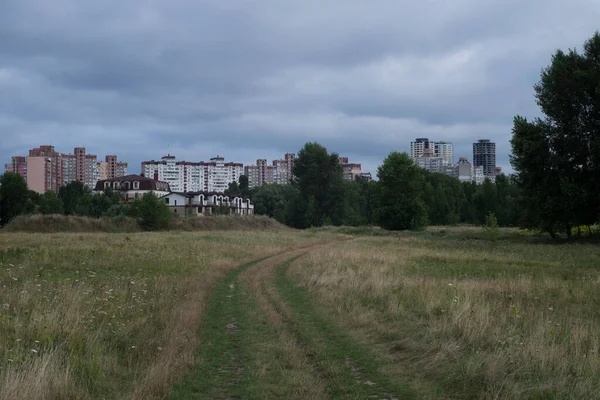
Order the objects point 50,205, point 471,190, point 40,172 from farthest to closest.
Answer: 1. point 40,172
2. point 471,190
3. point 50,205

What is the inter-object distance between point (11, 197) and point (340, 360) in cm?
9562

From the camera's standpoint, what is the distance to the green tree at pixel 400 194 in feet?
292

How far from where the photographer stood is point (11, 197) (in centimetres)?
8856

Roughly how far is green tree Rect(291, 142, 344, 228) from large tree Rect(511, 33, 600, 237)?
2595 inches

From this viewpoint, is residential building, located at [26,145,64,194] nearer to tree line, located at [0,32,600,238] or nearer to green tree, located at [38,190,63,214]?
tree line, located at [0,32,600,238]

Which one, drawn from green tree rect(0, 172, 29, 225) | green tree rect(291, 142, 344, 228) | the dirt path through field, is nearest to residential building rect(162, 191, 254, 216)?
green tree rect(291, 142, 344, 228)

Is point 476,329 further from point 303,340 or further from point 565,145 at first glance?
point 565,145

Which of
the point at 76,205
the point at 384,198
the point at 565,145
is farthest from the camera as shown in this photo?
the point at 76,205

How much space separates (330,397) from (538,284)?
12.8m

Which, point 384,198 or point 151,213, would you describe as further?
point 384,198

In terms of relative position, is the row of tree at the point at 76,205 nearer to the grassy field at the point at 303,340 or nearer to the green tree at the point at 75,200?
the green tree at the point at 75,200

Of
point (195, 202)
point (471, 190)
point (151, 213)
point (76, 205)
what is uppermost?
point (471, 190)

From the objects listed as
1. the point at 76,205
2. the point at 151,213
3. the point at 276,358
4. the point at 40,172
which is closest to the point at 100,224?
the point at 151,213

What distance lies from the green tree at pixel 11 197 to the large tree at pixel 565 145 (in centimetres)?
8214
